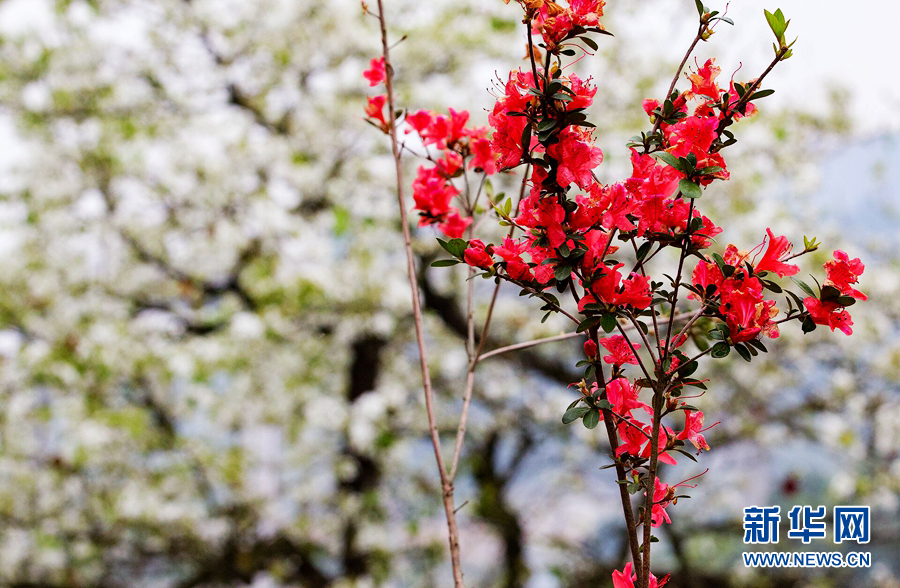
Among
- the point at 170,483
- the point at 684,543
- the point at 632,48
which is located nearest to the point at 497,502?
the point at 684,543

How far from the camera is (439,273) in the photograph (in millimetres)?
2994

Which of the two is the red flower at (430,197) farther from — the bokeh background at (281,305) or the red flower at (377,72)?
the bokeh background at (281,305)

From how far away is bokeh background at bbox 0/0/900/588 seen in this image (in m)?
2.57

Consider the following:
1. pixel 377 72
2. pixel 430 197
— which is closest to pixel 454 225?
pixel 430 197

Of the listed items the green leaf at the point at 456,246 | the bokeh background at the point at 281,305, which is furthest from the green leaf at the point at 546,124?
the bokeh background at the point at 281,305

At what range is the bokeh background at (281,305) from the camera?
2.57m

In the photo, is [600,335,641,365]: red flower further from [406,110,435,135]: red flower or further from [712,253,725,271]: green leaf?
[406,110,435,135]: red flower

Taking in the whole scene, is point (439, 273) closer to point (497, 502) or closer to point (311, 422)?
point (311, 422)

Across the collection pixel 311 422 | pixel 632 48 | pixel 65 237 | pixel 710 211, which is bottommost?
pixel 311 422

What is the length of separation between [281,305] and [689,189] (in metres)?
2.17

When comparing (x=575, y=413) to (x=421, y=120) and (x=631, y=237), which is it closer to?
(x=631, y=237)

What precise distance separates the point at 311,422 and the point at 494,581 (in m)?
1.72

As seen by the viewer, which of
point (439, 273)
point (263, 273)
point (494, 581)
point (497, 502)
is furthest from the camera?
point (494, 581)

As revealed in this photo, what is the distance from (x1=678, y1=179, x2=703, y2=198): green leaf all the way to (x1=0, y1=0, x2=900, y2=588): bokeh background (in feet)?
6.37
